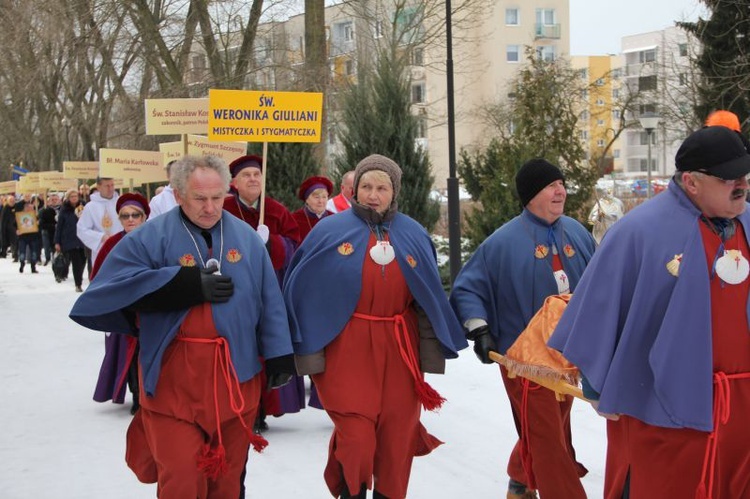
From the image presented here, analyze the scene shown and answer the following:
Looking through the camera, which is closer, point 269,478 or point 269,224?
point 269,478

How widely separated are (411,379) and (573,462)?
100 centimetres

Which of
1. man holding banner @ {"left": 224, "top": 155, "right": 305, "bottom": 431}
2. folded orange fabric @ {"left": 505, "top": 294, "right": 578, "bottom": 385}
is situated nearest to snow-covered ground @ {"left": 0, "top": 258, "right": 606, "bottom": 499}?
man holding banner @ {"left": 224, "top": 155, "right": 305, "bottom": 431}

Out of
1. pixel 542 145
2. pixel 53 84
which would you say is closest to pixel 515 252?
pixel 542 145

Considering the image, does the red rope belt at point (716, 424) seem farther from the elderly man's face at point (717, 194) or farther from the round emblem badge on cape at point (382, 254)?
the round emblem badge on cape at point (382, 254)

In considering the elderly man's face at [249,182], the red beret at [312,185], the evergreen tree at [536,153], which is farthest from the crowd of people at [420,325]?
the evergreen tree at [536,153]

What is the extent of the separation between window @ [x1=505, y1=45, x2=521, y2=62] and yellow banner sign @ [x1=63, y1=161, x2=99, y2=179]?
4897 cm

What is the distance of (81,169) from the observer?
25.6m

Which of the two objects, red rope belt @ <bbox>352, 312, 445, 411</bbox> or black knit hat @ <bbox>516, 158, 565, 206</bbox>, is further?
black knit hat @ <bbox>516, 158, 565, 206</bbox>

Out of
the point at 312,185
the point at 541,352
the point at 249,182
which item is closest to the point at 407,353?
the point at 541,352

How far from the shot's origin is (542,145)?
52.5 ft

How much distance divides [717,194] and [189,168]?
2354mm

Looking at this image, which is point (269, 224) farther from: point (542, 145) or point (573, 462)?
point (542, 145)

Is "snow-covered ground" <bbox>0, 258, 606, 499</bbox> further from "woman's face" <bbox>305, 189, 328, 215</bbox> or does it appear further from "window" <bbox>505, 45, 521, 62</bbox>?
"window" <bbox>505, 45, 521, 62</bbox>

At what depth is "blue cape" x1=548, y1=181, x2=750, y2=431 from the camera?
3842 millimetres
